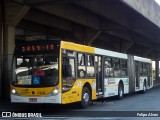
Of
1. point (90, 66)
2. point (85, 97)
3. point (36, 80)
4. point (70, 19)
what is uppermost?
point (70, 19)

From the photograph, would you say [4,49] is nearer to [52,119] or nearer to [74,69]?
[74,69]

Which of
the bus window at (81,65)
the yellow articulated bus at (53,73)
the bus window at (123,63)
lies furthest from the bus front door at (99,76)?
the bus window at (123,63)

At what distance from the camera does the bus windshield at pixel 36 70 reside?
14828 mm

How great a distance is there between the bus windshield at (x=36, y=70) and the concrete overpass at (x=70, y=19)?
6889mm

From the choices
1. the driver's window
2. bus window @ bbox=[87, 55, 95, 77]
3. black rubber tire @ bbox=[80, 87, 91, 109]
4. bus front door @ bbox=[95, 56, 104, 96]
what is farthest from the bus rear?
bus front door @ bbox=[95, 56, 104, 96]

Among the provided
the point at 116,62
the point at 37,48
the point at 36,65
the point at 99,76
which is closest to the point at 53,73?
the point at 36,65

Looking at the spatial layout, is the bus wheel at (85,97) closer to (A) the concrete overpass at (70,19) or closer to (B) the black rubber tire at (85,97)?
(B) the black rubber tire at (85,97)

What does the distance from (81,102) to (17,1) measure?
8.29 metres

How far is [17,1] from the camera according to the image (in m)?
22.0

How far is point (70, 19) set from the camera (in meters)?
28.6

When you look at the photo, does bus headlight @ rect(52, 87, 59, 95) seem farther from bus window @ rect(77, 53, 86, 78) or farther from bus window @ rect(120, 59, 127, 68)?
bus window @ rect(120, 59, 127, 68)

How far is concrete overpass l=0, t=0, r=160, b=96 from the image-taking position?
22.6 meters

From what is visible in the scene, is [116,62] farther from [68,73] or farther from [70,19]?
[70,19]

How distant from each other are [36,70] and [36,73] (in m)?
0.13
